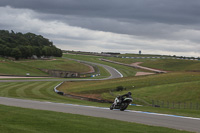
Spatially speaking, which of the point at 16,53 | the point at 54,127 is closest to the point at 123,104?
the point at 54,127

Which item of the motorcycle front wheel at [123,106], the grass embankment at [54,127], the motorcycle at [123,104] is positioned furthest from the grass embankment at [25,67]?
the grass embankment at [54,127]

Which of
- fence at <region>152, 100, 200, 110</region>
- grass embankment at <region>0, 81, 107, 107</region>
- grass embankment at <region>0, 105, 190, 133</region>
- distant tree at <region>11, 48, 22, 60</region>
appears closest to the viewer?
grass embankment at <region>0, 105, 190, 133</region>

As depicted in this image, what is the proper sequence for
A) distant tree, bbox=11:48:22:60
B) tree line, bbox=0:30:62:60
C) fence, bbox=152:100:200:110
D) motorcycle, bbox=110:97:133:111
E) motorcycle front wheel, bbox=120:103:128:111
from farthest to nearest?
1. tree line, bbox=0:30:62:60
2. distant tree, bbox=11:48:22:60
3. fence, bbox=152:100:200:110
4. motorcycle front wheel, bbox=120:103:128:111
5. motorcycle, bbox=110:97:133:111

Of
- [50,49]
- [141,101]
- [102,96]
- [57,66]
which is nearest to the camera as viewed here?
[141,101]

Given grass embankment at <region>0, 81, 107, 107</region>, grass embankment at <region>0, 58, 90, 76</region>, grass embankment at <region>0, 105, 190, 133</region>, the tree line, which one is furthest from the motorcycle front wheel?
Result: the tree line

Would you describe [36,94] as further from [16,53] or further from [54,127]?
[16,53]

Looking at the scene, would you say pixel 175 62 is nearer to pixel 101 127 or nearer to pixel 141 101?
Result: pixel 141 101

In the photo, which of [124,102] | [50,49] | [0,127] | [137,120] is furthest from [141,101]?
[50,49]

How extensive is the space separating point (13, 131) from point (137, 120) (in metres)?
7.35

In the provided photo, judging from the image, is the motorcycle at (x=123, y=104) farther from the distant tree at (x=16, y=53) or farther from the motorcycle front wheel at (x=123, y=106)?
the distant tree at (x=16, y=53)

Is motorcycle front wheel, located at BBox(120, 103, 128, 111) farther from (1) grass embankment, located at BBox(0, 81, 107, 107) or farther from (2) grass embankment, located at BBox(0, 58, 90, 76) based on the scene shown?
(2) grass embankment, located at BBox(0, 58, 90, 76)

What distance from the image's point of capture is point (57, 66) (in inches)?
4306

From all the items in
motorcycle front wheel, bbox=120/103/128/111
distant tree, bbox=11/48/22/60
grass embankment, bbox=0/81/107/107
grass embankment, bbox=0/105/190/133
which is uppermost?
distant tree, bbox=11/48/22/60

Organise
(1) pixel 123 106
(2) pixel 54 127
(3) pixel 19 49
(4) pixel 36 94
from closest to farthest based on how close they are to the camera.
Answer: (2) pixel 54 127 → (1) pixel 123 106 → (4) pixel 36 94 → (3) pixel 19 49
